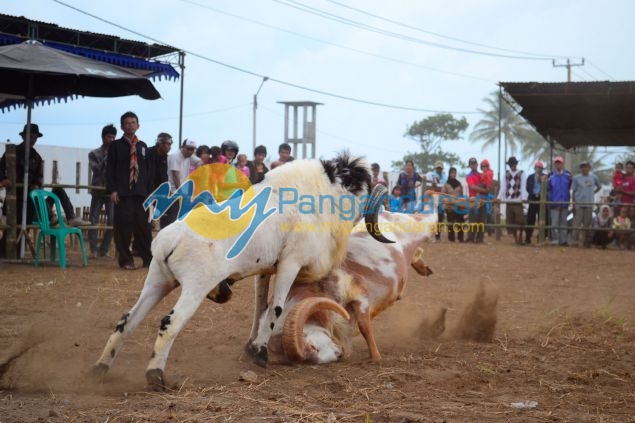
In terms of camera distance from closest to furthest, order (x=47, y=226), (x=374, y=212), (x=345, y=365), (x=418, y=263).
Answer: (x=345, y=365), (x=374, y=212), (x=418, y=263), (x=47, y=226)

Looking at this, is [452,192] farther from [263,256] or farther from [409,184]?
[263,256]

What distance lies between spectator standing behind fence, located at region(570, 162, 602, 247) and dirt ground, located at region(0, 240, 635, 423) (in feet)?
23.4

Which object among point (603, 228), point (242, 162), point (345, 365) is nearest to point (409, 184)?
point (603, 228)

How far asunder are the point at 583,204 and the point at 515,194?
5.01 feet

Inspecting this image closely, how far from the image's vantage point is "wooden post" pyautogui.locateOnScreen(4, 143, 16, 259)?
11203 millimetres

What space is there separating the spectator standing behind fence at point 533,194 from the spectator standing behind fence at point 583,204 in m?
0.81

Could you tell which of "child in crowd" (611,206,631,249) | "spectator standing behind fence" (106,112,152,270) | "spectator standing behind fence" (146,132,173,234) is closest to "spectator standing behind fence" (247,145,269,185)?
"spectator standing behind fence" (146,132,173,234)

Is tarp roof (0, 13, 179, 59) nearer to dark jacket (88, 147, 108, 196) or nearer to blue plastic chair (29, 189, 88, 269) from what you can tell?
dark jacket (88, 147, 108, 196)

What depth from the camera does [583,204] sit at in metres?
16.9

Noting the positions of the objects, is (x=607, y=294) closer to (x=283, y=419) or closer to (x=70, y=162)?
(x=283, y=419)

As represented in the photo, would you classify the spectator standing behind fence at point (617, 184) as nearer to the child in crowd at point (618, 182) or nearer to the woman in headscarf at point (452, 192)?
the child in crowd at point (618, 182)

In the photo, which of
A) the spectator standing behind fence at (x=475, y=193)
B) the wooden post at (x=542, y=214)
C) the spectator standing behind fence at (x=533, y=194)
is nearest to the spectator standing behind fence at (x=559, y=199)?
the wooden post at (x=542, y=214)

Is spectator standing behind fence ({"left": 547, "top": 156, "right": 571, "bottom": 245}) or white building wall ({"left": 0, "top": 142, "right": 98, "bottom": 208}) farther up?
white building wall ({"left": 0, "top": 142, "right": 98, "bottom": 208})

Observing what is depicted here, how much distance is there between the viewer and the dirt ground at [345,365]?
4508 millimetres
